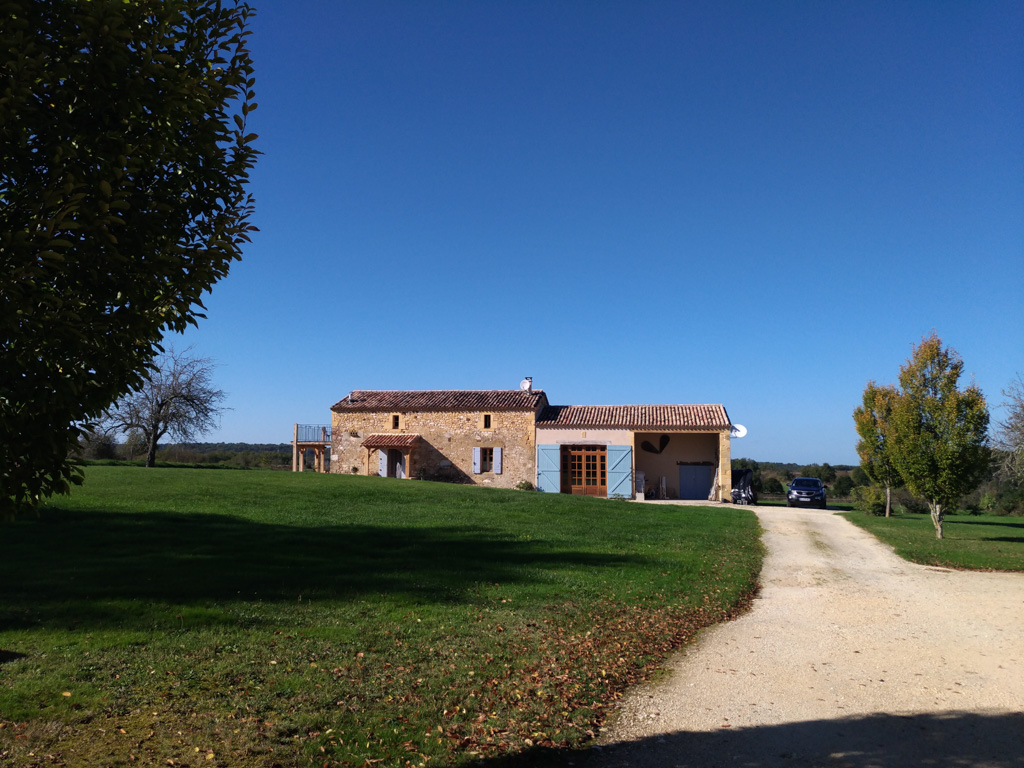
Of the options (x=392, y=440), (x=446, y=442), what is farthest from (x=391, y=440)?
(x=446, y=442)

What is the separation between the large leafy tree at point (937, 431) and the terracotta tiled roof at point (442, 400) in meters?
16.6

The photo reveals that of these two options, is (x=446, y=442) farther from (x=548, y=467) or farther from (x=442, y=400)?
(x=548, y=467)

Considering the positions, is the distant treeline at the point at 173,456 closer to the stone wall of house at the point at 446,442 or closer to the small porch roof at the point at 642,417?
the stone wall of house at the point at 446,442

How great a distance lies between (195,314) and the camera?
11.6 feet

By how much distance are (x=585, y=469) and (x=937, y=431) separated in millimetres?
16009

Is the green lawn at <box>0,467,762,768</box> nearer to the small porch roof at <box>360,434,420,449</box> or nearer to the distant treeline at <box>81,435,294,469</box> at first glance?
the small porch roof at <box>360,434,420,449</box>

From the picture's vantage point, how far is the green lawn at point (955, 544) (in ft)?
44.0

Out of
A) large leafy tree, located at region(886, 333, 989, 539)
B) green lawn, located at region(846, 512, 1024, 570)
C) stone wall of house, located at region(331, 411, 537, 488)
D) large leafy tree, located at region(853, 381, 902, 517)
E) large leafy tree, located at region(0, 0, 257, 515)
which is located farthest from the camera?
stone wall of house, located at region(331, 411, 537, 488)

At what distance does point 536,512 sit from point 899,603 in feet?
30.5

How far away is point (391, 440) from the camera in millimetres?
31516

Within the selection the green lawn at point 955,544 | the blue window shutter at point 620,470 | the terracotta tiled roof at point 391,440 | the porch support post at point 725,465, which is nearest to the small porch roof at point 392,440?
the terracotta tiled roof at point 391,440

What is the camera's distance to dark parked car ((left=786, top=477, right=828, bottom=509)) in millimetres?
29766

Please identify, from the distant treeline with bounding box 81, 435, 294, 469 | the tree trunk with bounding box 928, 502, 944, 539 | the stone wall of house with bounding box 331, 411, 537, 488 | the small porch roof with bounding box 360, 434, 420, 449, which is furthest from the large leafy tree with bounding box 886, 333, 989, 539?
the distant treeline with bounding box 81, 435, 294, 469

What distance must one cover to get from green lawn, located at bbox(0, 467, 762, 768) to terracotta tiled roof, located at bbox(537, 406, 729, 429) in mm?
16481
